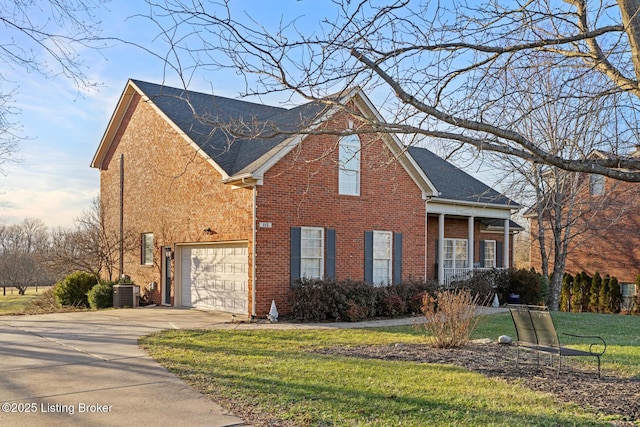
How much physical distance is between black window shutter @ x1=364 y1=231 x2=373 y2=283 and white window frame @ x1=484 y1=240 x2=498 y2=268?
9306 millimetres

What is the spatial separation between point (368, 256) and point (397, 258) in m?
1.23

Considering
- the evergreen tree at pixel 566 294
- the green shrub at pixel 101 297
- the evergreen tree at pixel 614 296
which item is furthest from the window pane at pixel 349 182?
the evergreen tree at pixel 614 296

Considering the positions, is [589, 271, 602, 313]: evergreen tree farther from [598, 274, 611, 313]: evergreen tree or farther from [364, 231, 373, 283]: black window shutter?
[364, 231, 373, 283]: black window shutter

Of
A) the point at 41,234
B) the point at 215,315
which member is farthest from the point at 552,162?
the point at 41,234

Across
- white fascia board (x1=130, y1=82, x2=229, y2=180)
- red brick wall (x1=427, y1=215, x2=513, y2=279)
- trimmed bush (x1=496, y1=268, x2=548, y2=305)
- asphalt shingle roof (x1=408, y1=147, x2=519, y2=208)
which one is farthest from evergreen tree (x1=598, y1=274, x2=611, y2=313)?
white fascia board (x1=130, y1=82, x2=229, y2=180)

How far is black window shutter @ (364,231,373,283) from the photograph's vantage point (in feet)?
57.6

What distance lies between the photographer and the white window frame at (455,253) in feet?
76.1

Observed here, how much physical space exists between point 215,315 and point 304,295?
2883 mm

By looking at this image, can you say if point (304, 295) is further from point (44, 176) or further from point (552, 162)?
point (552, 162)

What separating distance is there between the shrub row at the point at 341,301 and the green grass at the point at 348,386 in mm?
3503

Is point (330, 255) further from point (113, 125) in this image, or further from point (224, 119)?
point (113, 125)

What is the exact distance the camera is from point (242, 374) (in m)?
7.98

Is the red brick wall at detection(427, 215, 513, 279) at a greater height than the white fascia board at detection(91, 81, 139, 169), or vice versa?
the white fascia board at detection(91, 81, 139, 169)

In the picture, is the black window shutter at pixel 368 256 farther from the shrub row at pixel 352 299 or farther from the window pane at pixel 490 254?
the window pane at pixel 490 254
